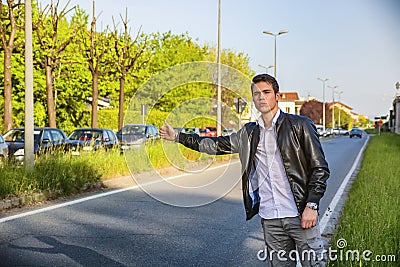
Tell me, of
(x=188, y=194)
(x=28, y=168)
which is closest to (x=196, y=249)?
(x=188, y=194)

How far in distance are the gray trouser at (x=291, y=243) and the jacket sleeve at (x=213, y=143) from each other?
0.66m

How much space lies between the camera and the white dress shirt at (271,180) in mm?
3701

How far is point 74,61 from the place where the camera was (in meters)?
25.8

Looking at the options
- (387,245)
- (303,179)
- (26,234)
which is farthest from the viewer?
(26,234)

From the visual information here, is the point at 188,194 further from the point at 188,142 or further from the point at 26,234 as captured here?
the point at 26,234

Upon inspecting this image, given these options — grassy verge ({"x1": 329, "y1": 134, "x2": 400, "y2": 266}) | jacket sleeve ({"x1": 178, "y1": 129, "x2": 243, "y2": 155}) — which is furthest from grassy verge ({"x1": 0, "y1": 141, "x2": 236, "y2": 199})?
jacket sleeve ({"x1": 178, "y1": 129, "x2": 243, "y2": 155})

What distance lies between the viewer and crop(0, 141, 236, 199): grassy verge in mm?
8984

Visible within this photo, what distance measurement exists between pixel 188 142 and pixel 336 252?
2.46 metres

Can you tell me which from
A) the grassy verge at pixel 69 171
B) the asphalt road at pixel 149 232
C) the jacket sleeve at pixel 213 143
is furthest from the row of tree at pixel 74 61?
the jacket sleeve at pixel 213 143

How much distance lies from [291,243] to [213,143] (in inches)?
39.8

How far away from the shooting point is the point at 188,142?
432cm

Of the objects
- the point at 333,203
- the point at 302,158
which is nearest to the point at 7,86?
the point at 333,203

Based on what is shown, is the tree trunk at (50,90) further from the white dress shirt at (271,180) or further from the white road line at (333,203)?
the white dress shirt at (271,180)

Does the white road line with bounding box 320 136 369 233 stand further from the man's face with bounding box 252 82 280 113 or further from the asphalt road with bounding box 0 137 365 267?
the man's face with bounding box 252 82 280 113
